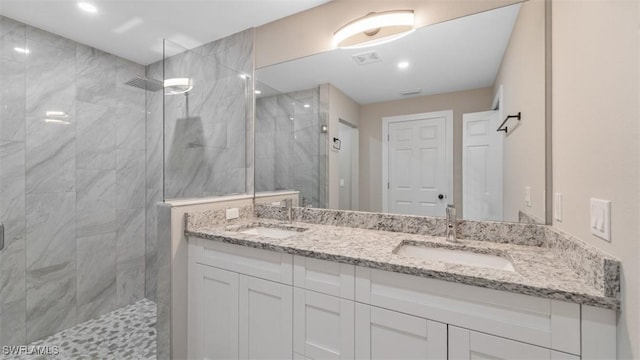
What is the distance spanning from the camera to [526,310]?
2.79 feet

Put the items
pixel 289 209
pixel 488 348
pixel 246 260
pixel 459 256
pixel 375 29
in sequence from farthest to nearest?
pixel 289 209 < pixel 375 29 < pixel 246 260 < pixel 459 256 < pixel 488 348

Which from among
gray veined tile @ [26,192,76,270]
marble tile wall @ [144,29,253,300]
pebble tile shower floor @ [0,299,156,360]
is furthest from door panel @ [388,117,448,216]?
gray veined tile @ [26,192,76,270]

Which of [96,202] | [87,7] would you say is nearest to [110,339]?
[96,202]

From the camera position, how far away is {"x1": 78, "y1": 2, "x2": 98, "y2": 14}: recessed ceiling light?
189cm

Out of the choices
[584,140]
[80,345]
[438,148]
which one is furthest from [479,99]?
[80,345]

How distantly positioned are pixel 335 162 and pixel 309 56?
788 mm

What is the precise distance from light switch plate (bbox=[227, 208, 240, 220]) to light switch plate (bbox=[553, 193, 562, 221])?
5.90ft

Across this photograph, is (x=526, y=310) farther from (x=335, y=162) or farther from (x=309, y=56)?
(x=309, y=56)

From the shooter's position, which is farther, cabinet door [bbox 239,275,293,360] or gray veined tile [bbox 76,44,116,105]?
gray veined tile [bbox 76,44,116,105]

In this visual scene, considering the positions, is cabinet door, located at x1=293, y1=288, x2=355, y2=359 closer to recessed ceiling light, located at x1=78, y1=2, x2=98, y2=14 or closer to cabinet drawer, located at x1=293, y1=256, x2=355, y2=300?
cabinet drawer, located at x1=293, y1=256, x2=355, y2=300

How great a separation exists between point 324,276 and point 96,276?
7.94 ft

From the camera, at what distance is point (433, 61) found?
1.55 m

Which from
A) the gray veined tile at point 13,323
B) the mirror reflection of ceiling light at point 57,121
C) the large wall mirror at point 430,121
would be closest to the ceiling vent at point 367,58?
the large wall mirror at point 430,121

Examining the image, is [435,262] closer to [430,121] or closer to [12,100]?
[430,121]
